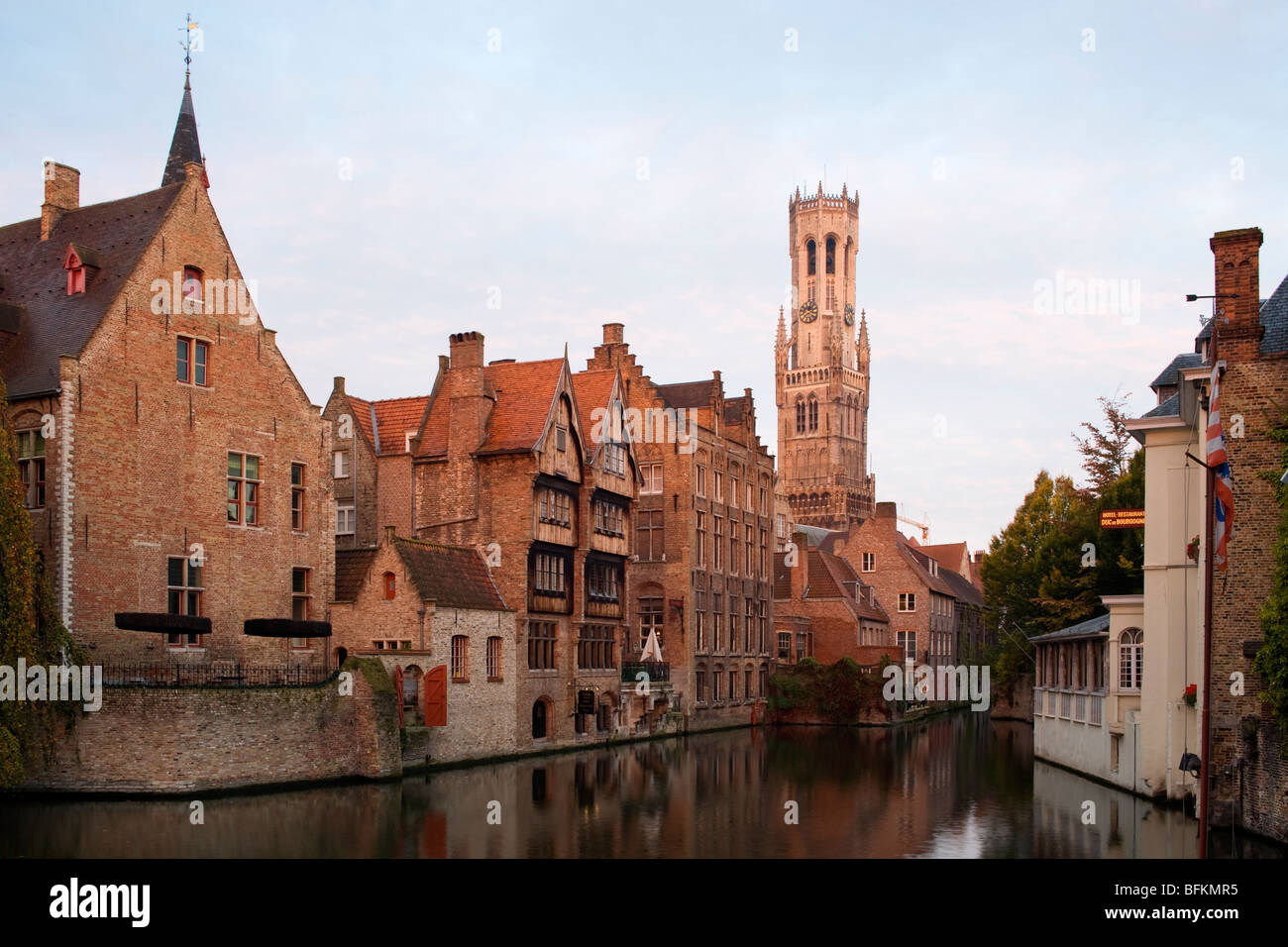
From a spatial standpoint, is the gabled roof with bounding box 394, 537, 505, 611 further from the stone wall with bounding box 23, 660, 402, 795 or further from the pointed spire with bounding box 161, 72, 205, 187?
the pointed spire with bounding box 161, 72, 205, 187

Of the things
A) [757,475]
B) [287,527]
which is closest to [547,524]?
[287,527]

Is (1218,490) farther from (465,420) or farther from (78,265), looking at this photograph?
(78,265)

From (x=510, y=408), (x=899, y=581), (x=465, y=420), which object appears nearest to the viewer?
(x=465, y=420)

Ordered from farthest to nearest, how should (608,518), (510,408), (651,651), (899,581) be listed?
1. (899,581)
2. (651,651)
3. (608,518)
4. (510,408)

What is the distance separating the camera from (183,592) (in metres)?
36.9

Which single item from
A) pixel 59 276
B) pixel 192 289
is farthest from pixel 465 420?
pixel 59 276

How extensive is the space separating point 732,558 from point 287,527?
99.0ft

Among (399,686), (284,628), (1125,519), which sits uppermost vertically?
(1125,519)

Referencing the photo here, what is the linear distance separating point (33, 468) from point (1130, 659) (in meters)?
30.3

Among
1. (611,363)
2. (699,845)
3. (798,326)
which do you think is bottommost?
(699,845)
